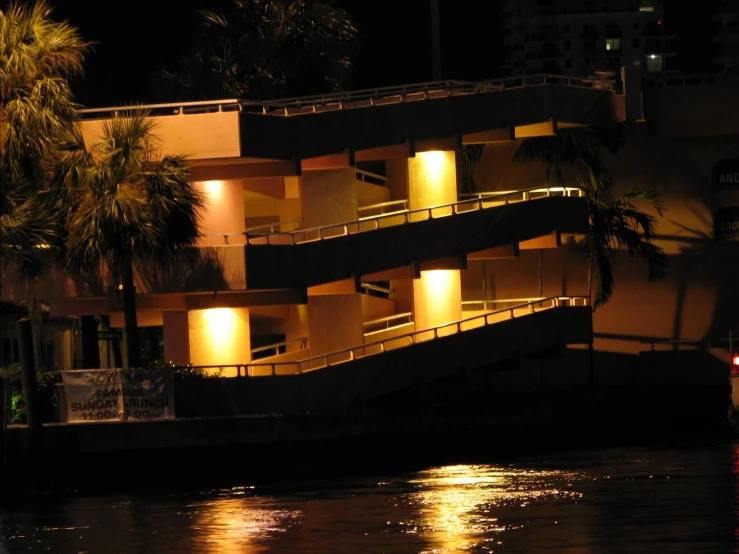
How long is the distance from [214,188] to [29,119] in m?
6.64

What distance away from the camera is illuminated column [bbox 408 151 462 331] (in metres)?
44.7

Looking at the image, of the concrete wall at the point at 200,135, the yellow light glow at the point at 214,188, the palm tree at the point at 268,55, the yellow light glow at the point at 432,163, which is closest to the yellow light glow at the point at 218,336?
the yellow light glow at the point at 214,188

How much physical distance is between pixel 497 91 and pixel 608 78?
7365mm

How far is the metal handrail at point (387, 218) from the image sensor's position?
3803 centimetres

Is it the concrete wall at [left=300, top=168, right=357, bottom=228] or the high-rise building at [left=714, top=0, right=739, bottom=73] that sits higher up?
the high-rise building at [left=714, top=0, right=739, bottom=73]

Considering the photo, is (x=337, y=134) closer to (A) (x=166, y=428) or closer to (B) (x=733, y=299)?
(A) (x=166, y=428)

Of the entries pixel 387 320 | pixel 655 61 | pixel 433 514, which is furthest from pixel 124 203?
pixel 655 61

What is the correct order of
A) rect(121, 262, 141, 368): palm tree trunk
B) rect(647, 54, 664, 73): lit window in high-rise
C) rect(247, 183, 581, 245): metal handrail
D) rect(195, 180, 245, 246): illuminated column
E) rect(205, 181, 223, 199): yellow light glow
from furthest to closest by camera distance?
rect(647, 54, 664, 73): lit window in high-rise
rect(205, 181, 223, 199): yellow light glow
rect(195, 180, 245, 246): illuminated column
rect(247, 183, 581, 245): metal handrail
rect(121, 262, 141, 368): palm tree trunk

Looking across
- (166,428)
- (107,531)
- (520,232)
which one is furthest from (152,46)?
(107,531)

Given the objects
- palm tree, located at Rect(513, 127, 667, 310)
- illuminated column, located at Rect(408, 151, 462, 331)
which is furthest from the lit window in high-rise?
illuminated column, located at Rect(408, 151, 462, 331)

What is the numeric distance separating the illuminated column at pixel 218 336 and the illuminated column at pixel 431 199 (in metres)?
7.66

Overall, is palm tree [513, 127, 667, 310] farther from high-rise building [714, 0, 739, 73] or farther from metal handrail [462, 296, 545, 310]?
high-rise building [714, 0, 739, 73]

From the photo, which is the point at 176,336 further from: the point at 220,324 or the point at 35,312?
the point at 35,312

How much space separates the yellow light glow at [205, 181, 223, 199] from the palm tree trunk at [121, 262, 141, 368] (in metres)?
4.58
